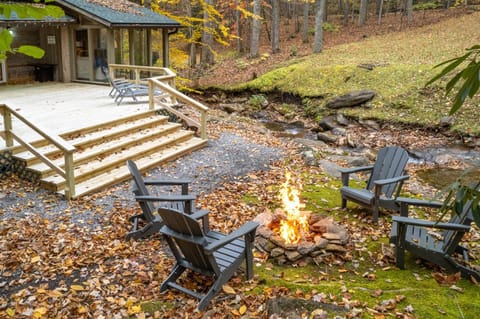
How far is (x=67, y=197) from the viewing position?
23.4 feet

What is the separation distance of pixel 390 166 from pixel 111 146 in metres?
5.66

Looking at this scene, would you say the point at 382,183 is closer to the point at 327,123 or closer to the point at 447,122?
the point at 447,122

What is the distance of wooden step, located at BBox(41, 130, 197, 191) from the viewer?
7482mm

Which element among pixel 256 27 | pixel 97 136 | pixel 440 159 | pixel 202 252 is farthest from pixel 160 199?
pixel 256 27

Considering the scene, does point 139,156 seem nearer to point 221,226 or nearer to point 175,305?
point 221,226

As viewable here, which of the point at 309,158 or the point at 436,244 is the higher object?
the point at 436,244

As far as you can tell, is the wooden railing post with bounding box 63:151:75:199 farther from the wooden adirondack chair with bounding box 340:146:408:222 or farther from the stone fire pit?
the wooden adirondack chair with bounding box 340:146:408:222

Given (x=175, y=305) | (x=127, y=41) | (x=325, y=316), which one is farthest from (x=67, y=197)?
(x=127, y=41)

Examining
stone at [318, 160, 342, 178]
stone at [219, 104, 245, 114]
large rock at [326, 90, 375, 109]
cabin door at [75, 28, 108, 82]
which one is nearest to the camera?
stone at [318, 160, 342, 178]

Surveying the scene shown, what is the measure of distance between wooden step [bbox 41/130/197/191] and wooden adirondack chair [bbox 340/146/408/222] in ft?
14.7

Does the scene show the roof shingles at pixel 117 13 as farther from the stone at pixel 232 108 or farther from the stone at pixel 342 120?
the stone at pixel 342 120

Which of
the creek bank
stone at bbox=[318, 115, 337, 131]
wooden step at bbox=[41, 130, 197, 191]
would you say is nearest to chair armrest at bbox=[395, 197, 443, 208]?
the creek bank

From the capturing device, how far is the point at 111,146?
913 cm

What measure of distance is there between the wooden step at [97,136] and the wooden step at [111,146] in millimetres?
91
